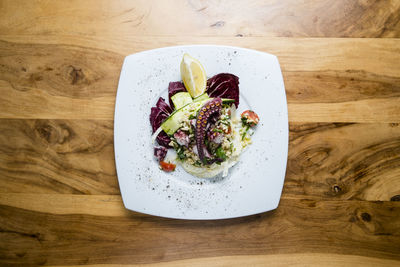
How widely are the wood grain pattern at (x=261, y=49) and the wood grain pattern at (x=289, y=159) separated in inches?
4.1

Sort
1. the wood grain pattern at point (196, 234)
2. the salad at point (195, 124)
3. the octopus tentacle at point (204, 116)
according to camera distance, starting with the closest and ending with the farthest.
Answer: the octopus tentacle at point (204, 116), the salad at point (195, 124), the wood grain pattern at point (196, 234)

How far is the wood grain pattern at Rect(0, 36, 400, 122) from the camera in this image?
8.56ft

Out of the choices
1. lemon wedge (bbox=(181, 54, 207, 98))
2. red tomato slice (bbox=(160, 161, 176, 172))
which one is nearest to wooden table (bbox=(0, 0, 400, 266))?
lemon wedge (bbox=(181, 54, 207, 98))

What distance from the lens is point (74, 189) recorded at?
8.54 feet

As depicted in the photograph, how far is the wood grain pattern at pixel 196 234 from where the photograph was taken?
258 centimetres

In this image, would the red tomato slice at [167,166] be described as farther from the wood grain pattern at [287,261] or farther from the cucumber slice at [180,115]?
the wood grain pattern at [287,261]

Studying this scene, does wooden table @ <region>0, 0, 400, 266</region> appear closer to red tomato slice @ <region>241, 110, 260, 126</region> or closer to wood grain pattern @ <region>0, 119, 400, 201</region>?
wood grain pattern @ <region>0, 119, 400, 201</region>

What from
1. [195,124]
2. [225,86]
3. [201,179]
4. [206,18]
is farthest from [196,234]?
[206,18]

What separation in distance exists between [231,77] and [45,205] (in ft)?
6.29

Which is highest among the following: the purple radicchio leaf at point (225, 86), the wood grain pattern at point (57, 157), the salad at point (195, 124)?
the purple radicchio leaf at point (225, 86)

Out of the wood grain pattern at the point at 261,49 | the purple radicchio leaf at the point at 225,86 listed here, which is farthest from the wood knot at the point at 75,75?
the purple radicchio leaf at the point at 225,86

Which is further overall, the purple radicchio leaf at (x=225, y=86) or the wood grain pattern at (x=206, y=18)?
the wood grain pattern at (x=206, y=18)

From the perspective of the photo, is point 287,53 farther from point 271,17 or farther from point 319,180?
point 319,180

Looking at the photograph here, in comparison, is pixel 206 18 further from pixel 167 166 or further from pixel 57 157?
pixel 57 157
